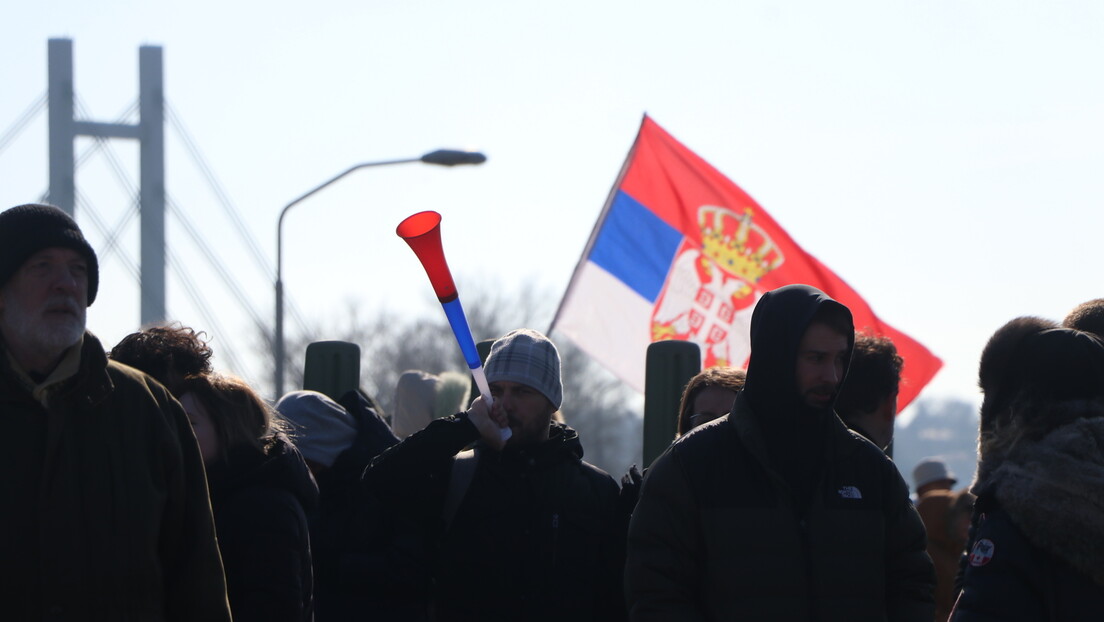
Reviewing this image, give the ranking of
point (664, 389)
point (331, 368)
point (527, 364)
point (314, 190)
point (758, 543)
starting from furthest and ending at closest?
1. point (314, 190)
2. point (331, 368)
3. point (664, 389)
4. point (527, 364)
5. point (758, 543)

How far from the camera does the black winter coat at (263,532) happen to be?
3643 millimetres

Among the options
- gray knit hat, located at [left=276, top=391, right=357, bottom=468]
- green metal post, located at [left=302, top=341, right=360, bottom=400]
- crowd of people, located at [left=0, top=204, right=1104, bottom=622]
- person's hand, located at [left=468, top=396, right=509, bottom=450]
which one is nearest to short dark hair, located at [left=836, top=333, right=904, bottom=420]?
crowd of people, located at [left=0, top=204, right=1104, bottom=622]

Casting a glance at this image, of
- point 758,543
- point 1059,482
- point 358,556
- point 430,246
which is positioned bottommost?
point 358,556

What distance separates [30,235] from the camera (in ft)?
10.1

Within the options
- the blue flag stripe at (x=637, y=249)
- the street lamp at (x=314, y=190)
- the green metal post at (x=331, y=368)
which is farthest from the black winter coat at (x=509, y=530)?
the street lamp at (x=314, y=190)

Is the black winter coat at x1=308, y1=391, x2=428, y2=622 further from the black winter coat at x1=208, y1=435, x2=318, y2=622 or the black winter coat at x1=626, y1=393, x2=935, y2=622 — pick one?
the black winter coat at x1=626, y1=393, x2=935, y2=622

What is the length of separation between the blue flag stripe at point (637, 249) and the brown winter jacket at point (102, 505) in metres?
6.12

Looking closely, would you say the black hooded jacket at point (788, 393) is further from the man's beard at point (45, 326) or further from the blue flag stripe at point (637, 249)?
the blue flag stripe at point (637, 249)

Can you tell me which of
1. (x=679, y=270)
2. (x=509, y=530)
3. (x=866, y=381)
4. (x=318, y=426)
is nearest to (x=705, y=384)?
(x=866, y=381)

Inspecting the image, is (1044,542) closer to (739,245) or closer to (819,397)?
(819,397)

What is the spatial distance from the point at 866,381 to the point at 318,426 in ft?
6.13

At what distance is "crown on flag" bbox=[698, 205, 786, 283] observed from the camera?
9.20 metres

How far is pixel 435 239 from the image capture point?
3.96 metres

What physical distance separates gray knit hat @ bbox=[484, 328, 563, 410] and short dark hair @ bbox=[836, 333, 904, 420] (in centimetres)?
95
